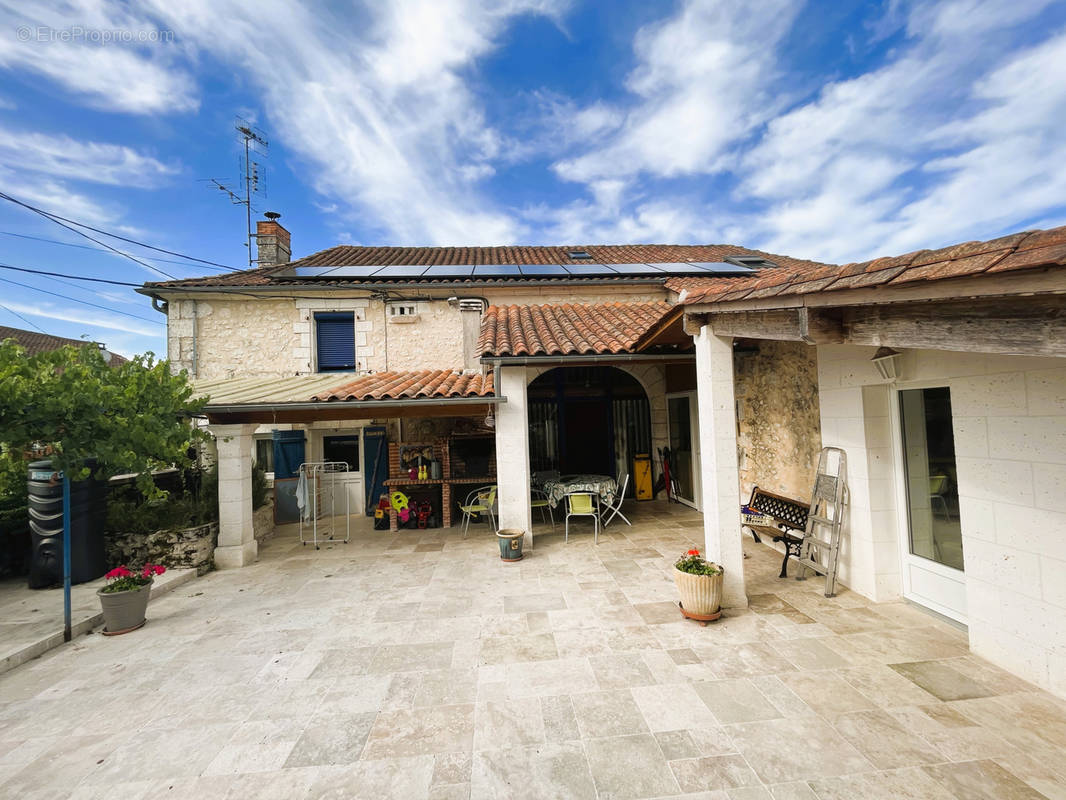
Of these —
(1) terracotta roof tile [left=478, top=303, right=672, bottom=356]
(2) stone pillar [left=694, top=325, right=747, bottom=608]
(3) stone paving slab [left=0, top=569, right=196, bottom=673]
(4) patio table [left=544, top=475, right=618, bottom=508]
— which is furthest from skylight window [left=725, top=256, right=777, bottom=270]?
(3) stone paving slab [left=0, top=569, right=196, bottom=673]

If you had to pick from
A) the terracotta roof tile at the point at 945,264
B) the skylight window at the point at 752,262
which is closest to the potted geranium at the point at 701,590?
the terracotta roof tile at the point at 945,264

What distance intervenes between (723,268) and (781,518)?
275 inches

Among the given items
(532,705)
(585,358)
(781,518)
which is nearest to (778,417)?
(781,518)

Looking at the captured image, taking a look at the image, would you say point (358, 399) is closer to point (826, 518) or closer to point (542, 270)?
point (542, 270)

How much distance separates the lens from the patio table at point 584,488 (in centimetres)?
633

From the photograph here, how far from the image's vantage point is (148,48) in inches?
241

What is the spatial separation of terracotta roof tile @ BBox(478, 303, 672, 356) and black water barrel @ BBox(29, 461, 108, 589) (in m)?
5.59

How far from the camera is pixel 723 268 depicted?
9.89 meters

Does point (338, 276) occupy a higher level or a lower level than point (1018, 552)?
higher

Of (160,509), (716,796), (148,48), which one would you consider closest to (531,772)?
(716,796)

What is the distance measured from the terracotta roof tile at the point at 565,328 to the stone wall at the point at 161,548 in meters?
4.99

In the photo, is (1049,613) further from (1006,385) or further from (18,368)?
(18,368)

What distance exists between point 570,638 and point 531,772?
139cm

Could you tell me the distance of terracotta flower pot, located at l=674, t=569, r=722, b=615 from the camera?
368 cm
